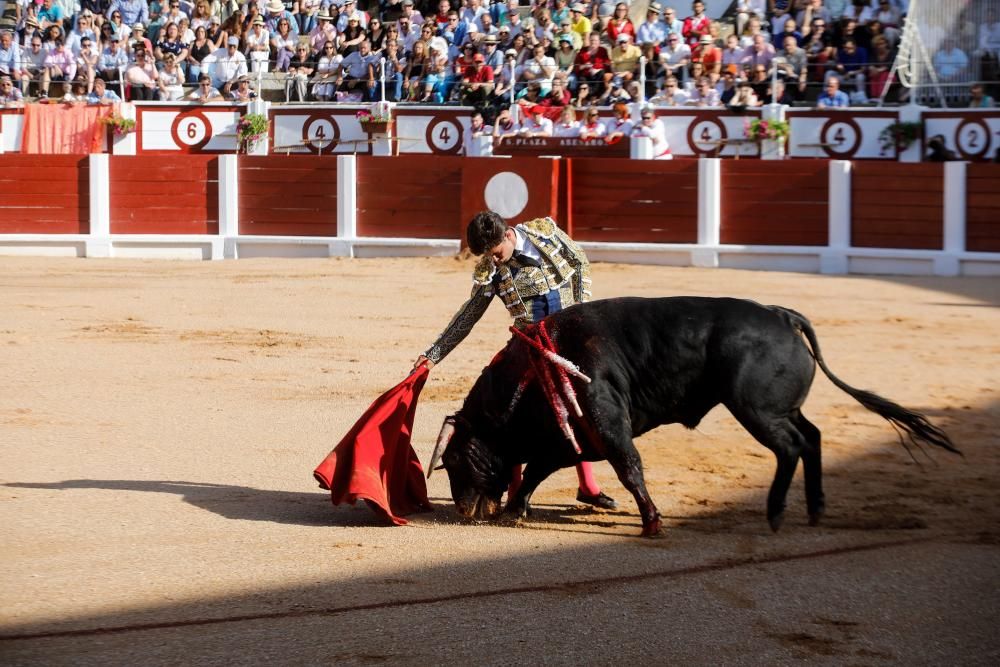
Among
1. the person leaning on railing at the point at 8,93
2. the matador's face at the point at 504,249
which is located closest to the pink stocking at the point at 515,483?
the matador's face at the point at 504,249

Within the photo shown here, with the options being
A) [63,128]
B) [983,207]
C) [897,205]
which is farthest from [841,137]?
[63,128]

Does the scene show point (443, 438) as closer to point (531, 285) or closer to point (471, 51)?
point (531, 285)

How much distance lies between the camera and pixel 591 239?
12922 mm

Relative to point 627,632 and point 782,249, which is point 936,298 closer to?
point 782,249

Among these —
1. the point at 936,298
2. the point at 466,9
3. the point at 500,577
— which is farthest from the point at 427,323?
the point at 466,9

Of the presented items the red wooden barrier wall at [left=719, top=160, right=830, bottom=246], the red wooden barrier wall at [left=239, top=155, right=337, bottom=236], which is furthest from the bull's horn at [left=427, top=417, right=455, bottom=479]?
the red wooden barrier wall at [left=239, top=155, right=337, bottom=236]

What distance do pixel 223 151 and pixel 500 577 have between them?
40.7 ft

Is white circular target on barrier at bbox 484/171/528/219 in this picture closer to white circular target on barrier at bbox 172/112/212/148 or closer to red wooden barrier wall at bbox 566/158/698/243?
red wooden barrier wall at bbox 566/158/698/243

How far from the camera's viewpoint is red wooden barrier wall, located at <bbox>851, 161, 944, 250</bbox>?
11.8m

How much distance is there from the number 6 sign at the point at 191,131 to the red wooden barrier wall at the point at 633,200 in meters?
4.66

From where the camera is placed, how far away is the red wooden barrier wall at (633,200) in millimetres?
12625

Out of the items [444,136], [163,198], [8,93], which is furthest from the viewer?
[8,93]

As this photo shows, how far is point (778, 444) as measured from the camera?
411 cm

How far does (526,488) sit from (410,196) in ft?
29.8
